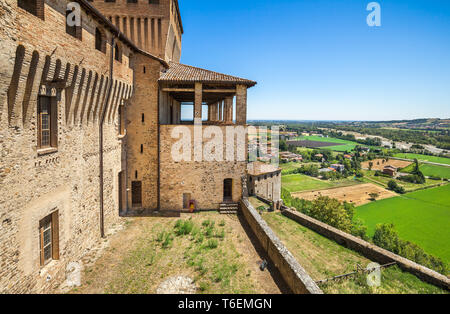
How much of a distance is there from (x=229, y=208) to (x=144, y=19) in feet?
45.4

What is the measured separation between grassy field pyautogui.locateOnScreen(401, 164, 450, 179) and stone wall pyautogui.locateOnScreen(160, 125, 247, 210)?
9986cm

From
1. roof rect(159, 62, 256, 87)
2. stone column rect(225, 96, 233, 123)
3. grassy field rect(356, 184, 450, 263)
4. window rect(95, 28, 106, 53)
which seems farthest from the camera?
grassy field rect(356, 184, 450, 263)

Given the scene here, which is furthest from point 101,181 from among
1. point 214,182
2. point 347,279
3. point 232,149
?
point 347,279

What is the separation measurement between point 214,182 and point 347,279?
8.21m

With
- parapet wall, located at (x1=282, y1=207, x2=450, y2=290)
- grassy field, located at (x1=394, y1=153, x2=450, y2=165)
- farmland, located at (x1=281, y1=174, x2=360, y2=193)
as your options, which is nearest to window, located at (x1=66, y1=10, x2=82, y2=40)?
parapet wall, located at (x1=282, y1=207, x2=450, y2=290)

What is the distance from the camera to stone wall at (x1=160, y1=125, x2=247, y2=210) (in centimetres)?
1388

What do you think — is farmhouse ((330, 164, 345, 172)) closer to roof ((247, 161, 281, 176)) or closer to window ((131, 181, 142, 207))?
roof ((247, 161, 281, 176))

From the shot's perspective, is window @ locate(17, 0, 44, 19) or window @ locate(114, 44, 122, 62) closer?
window @ locate(17, 0, 44, 19)

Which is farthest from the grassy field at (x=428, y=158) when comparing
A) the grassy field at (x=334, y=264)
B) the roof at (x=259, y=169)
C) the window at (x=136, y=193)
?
the window at (x=136, y=193)

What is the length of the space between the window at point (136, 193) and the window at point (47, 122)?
23.2 ft

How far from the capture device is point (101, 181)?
10406 millimetres

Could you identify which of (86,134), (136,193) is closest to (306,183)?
(136,193)

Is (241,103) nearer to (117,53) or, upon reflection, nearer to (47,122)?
(117,53)
